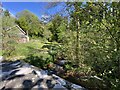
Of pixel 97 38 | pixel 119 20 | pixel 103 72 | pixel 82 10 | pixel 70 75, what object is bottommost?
pixel 70 75

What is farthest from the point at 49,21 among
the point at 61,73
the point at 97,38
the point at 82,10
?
the point at 82,10

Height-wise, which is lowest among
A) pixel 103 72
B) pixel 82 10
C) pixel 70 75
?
pixel 70 75

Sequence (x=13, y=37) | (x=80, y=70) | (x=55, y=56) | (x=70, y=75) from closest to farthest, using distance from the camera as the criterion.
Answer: (x=80, y=70) → (x=70, y=75) → (x=55, y=56) → (x=13, y=37)

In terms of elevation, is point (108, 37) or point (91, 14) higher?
point (91, 14)

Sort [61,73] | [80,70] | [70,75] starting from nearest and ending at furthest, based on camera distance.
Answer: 1. [80,70]
2. [70,75]
3. [61,73]

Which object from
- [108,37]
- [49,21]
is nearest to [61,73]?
[49,21]

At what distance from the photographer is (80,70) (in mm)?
5750

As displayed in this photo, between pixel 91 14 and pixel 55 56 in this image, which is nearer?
pixel 91 14

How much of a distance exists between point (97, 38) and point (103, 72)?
0.68m

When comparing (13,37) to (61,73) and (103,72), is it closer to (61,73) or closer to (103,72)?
(61,73)

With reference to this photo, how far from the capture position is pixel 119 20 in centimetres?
278

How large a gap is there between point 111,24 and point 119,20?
0.48 ft

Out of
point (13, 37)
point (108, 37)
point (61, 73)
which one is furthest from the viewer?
point (13, 37)

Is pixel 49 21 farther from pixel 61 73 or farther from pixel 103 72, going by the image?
pixel 103 72
